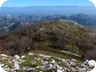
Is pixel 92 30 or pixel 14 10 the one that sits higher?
pixel 14 10

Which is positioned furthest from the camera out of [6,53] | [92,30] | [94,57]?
[92,30]

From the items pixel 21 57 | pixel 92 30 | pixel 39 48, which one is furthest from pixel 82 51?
pixel 92 30

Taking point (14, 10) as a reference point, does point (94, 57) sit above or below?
below

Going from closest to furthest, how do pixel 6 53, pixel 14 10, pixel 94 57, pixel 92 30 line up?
pixel 94 57 → pixel 14 10 → pixel 6 53 → pixel 92 30

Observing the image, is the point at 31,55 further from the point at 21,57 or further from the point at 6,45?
the point at 6,45

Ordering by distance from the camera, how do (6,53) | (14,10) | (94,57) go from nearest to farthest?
(94,57) → (14,10) → (6,53)

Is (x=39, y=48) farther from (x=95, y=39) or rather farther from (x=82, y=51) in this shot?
(x=95, y=39)

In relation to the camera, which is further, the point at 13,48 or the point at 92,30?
the point at 92,30

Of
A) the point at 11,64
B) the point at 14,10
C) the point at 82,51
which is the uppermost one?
the point at 14,10

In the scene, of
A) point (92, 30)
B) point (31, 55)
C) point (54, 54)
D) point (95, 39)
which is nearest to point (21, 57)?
point (31, 55)
